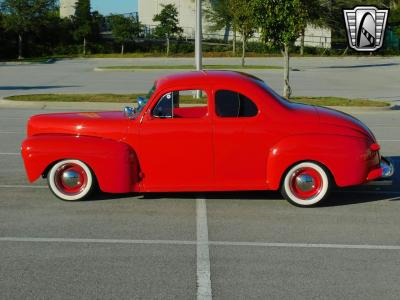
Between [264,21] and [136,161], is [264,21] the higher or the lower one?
the higher one

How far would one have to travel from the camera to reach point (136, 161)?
794 cm

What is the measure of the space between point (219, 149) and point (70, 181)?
1.91 m

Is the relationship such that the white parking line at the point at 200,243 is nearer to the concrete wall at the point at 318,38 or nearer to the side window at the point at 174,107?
the side window at the point at 174,107

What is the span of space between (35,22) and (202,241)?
4984cm

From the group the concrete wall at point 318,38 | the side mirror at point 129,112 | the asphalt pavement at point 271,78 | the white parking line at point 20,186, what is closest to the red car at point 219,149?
the side mirror at point 129,112

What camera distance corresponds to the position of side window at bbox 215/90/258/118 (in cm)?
789

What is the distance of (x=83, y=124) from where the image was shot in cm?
811

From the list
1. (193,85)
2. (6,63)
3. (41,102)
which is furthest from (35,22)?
(193,85)

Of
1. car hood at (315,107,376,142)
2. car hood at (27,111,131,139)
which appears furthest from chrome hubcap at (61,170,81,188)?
car hood at (315,107,376,142)

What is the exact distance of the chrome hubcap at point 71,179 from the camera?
8086 mm

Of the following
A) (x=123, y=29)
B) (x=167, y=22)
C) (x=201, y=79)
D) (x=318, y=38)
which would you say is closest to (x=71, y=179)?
(x=201, y=79)

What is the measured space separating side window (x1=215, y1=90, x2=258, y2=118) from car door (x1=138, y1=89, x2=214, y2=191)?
0.57 ft

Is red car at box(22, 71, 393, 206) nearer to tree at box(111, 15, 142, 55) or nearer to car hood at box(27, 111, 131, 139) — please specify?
car hood at box(27, 111, 131, 139)

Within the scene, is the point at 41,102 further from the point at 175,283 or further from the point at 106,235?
the point at 175,283
